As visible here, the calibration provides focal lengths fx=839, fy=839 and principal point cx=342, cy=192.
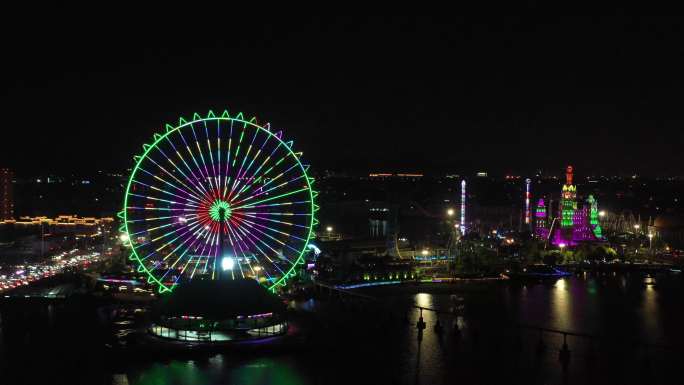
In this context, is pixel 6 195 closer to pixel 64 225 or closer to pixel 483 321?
pixel 64 225

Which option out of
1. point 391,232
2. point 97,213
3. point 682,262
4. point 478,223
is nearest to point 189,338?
point 391,232

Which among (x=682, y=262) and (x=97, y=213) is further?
(x=97, y=213)

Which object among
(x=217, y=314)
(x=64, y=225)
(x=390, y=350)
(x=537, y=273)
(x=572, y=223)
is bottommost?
(x=390, y=350)

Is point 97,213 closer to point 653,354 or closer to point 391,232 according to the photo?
point 391,232

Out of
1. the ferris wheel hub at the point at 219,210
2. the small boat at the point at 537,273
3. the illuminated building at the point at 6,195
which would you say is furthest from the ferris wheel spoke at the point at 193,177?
the illuminated building at the point at 6,195

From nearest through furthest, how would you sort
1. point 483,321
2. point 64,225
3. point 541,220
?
1. point 483,321
2. point 64,225
3. point 541,220

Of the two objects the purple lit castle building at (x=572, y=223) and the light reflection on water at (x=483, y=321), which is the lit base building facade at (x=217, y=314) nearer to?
the light reflection on water at (x=483, y=321)

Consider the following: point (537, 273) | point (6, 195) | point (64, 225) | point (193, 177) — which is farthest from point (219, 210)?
point (6, 195)

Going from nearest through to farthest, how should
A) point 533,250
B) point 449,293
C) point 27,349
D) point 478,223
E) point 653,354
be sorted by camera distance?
point 27,349 → point 653,354 → point 449,293 → point 533,250 → point 478,223
